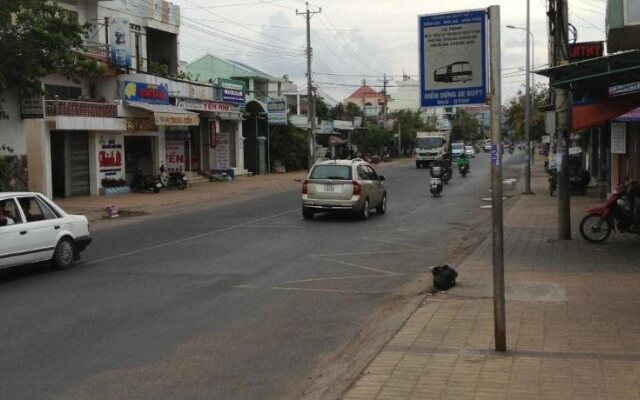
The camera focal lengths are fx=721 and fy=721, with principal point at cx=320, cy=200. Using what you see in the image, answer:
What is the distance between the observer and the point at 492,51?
19.7 feet

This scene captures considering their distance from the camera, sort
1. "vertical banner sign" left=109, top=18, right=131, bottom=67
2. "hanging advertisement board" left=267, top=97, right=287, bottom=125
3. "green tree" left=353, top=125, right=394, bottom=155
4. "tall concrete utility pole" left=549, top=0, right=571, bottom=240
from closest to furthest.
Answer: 1. "tall concrete utility pole" left=549, top=0, right=571, bottom=240
2. "vertical banner sign" left=109, top=18, right=131, bottom=67
3. "hanging advertisement board" left=267, top=97, right=287, bottom=125
4. "green tree" left=353, top=125, right=394, bottom=155

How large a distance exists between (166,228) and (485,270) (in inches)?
398

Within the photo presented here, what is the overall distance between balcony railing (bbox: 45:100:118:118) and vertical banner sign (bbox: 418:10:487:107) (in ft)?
78.6

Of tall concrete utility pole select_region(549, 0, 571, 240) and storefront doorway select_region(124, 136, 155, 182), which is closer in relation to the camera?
tall concrete utility pole select_region(549, 0, 571, 240)

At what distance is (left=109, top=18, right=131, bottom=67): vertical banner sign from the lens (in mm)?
31719

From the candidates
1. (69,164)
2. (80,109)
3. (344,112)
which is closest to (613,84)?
(80,109)

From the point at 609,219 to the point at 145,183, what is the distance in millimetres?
23384

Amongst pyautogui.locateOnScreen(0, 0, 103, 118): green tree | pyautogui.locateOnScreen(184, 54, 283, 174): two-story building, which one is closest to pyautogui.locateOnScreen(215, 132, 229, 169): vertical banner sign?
pyautogui.locateOnScreen(184, 54, 283, 174): two-story building

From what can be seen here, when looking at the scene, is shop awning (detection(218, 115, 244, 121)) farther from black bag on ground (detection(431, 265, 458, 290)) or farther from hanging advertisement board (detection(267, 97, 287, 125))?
black bag on ground (detection(431, 265, 458, 290))

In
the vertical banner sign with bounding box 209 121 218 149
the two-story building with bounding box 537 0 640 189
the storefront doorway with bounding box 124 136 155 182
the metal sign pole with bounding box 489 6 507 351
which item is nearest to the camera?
the metal sign pole with bounding box 489 6 507 351

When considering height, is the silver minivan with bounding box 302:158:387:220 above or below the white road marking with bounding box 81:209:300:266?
above

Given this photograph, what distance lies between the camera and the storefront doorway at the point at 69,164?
1180 inches

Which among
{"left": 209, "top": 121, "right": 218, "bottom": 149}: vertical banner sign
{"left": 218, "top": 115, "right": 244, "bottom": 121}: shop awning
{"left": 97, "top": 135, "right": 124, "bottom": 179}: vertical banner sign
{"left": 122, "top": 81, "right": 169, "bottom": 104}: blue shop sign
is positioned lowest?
{"left": 97, "top": 135, "right": 124, "bottom": 179}: vertical banner sign

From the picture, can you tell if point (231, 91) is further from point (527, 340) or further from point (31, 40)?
point (527, 340)
